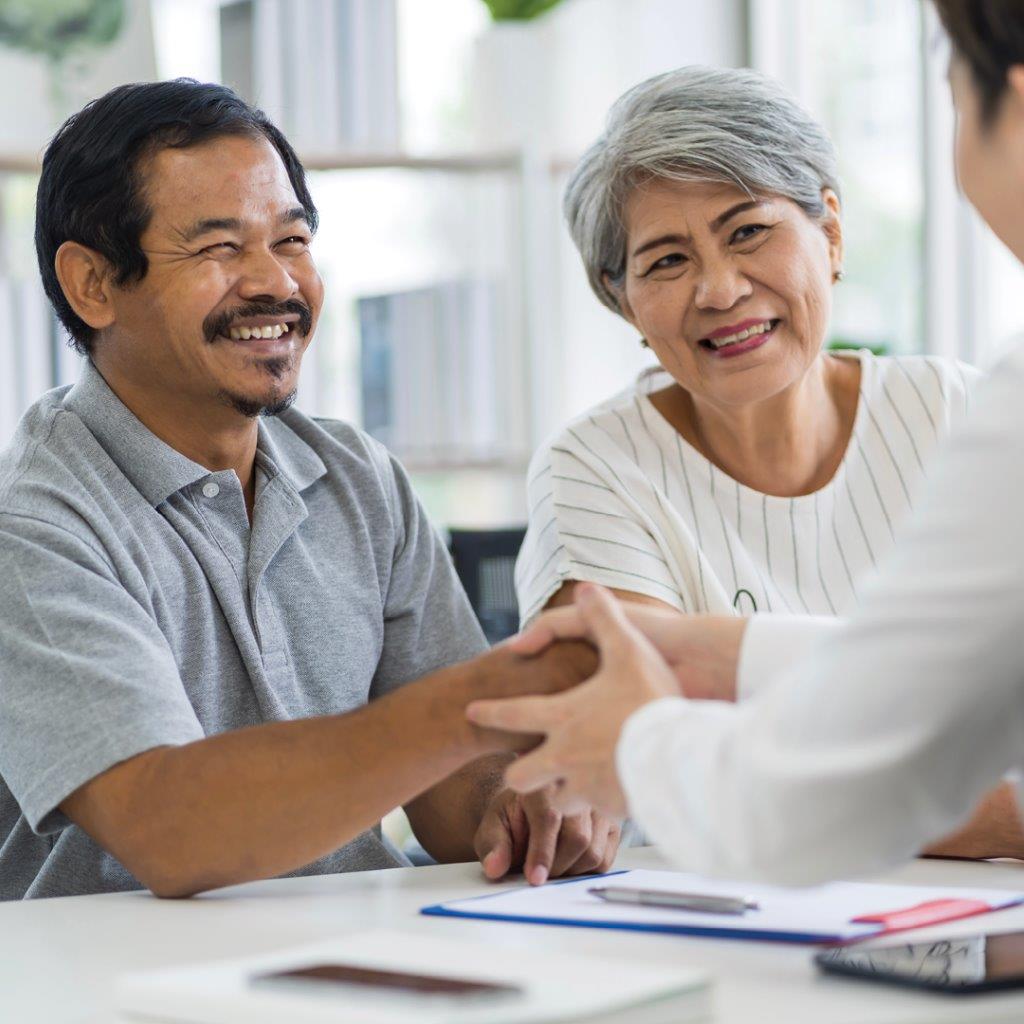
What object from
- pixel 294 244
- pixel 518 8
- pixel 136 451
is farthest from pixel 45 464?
pixel 518 8

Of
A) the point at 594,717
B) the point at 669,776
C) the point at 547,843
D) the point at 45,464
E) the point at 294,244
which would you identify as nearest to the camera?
the point at 669,776

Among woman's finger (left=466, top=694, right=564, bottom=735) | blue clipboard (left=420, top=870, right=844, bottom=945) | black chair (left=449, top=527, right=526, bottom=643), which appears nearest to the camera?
blue clipboard (left=420, top=870, right=844, bottom=945)

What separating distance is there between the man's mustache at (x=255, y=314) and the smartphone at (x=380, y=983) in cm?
93

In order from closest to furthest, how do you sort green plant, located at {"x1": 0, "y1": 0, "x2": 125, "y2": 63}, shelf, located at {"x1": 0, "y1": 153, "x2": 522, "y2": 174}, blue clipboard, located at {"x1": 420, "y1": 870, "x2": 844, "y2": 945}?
blue clipboard, located at {"x1": 420, "y1": 870, "x2": 844, "y2": 945}, green plant, located at {"x1": 0, "y1": 0, "x2": 125, "y2": 63}, shelf, located at {"x1": 0, "y1": 153, "x2": 522, "y2": 174}

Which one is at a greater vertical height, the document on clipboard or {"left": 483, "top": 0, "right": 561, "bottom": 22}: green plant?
{"left": 483, "top": 0, "right": 561, "bottom": 22}: green plant

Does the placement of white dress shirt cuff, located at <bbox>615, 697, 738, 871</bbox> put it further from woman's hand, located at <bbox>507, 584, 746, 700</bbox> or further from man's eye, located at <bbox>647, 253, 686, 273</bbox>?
man's eye, located at <bbox>647, 253, 686, 273</bbox>

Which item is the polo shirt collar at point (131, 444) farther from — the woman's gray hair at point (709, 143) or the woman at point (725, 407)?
the woman's gray hair at point (709, 143)

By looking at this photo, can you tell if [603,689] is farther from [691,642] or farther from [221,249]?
[221,249]

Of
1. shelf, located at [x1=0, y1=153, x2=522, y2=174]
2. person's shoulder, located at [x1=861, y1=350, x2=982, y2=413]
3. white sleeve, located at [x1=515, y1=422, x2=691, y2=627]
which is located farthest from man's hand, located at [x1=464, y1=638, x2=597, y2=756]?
shelf, located at [x1=0, y1=153, x2=522, y2=174]

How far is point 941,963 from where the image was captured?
3.04 feet

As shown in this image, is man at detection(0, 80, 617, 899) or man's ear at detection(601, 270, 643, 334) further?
man's ear at detection(601, 270, 643, 334)

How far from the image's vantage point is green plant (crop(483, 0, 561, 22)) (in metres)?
3.25

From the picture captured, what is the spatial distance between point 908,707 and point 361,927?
1.69ft

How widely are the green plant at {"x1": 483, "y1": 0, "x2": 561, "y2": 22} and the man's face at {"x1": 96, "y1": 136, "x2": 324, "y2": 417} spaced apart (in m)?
1.70
